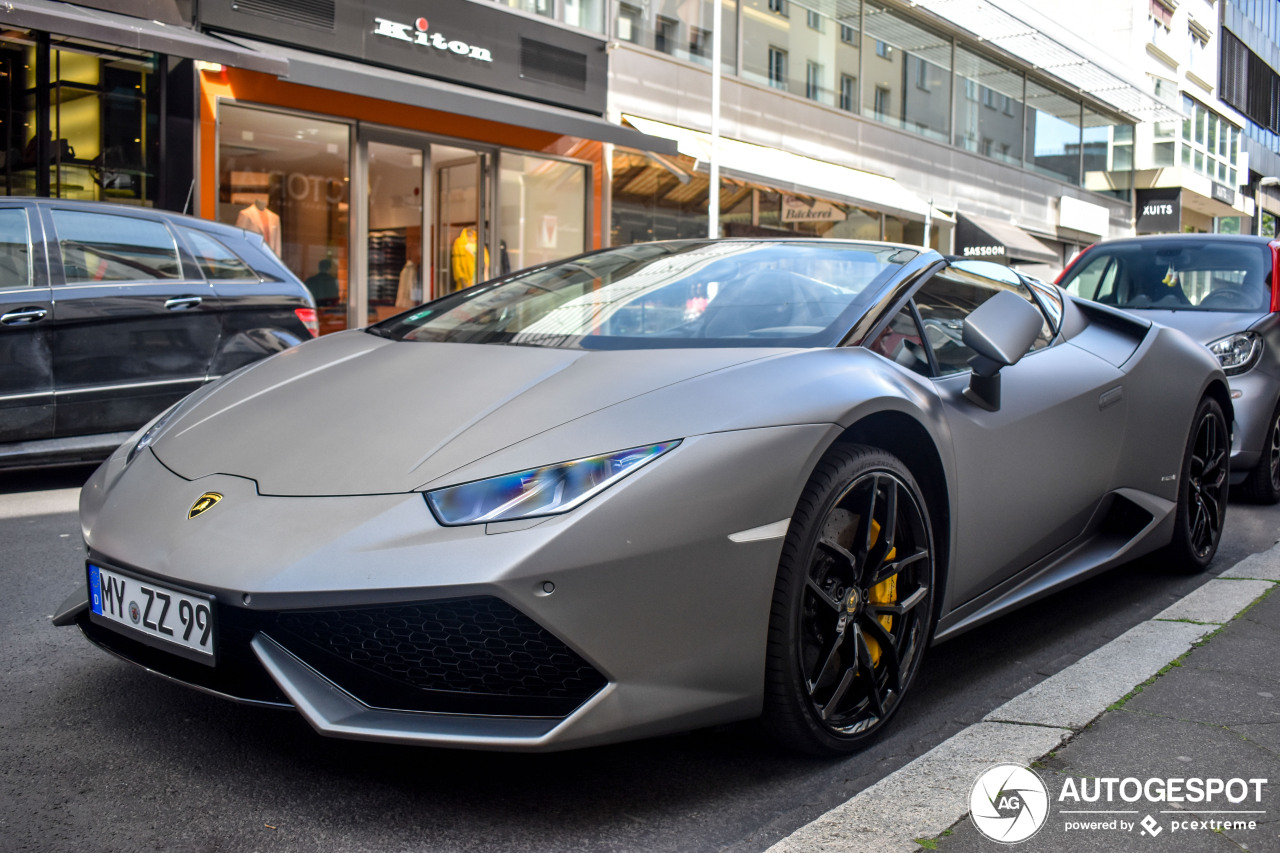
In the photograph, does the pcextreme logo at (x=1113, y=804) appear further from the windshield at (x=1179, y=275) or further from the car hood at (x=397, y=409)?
the windshield at (x=1179, y=275)

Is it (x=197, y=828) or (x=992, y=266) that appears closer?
(x=197, y=828)

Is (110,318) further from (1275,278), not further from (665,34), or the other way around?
(665,34)

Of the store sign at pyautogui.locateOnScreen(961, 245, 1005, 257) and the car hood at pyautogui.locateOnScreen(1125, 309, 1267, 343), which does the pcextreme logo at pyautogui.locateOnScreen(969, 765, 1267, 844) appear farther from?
the store sign at pyautogui.locateOnScreen(961, 245, 1005, 257)

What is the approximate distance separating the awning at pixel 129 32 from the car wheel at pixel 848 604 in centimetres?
837

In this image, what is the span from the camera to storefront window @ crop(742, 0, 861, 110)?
1906cm

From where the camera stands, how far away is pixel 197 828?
6.50 feet

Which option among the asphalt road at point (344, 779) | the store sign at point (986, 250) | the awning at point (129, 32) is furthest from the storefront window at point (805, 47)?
the asphalt road at point (344, 779)

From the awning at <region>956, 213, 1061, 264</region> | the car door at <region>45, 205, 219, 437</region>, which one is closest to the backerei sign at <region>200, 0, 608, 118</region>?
the car door at <region>45, 205, 219, 437</region>

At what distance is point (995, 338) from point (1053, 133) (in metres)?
31.0

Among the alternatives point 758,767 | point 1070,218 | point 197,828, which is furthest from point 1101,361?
point 1070,218

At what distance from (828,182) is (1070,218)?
14946 millimetres

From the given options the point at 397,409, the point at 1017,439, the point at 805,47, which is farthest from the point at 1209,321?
the point at 805,47

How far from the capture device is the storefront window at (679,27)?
16438 millimetres

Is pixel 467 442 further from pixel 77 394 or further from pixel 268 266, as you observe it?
pixel 268 266
